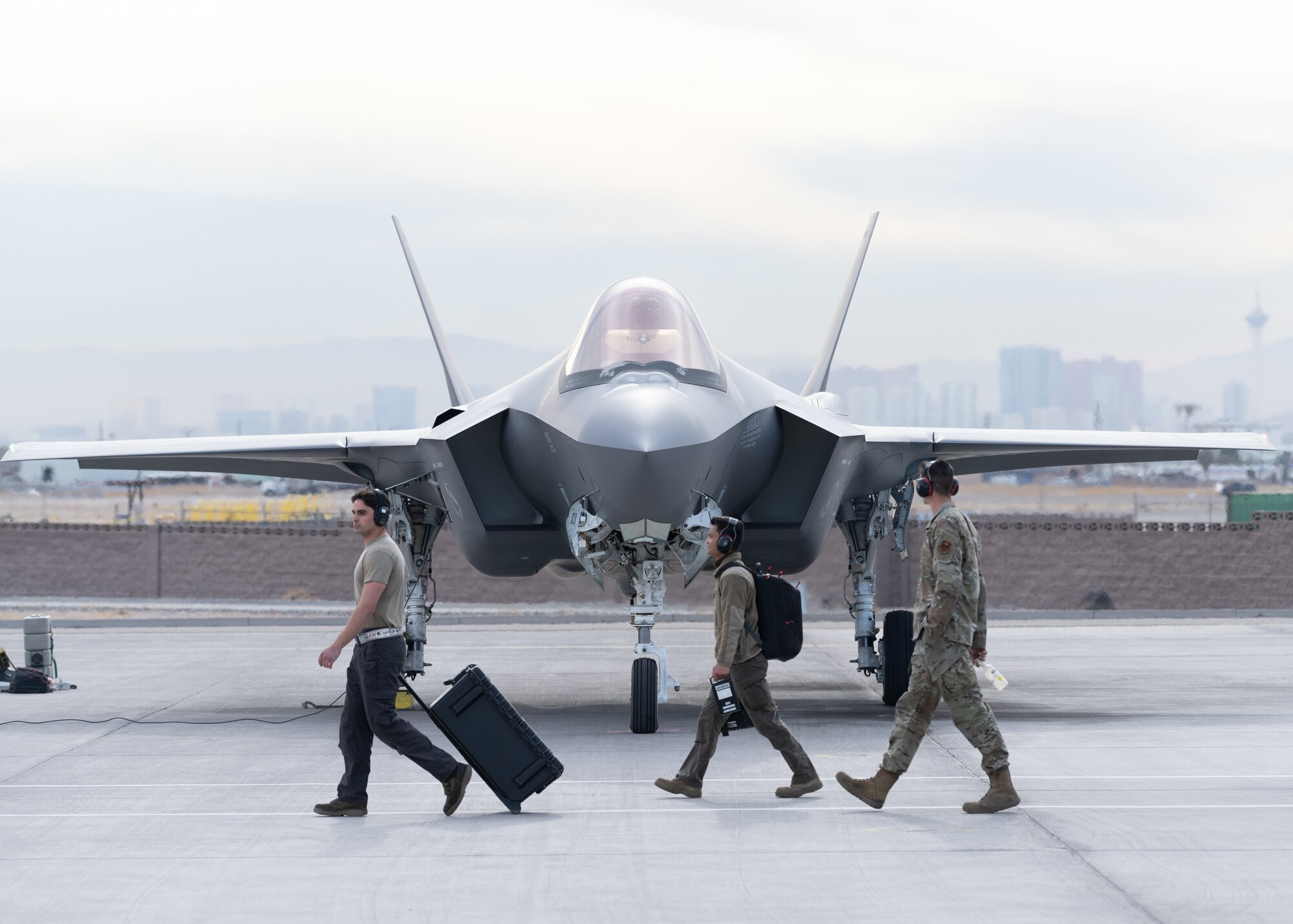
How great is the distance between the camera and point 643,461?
33.9 ft

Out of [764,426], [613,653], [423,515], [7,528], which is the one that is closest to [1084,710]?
[764,426]

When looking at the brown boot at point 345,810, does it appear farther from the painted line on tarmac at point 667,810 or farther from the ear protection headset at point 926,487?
the ear protection headset at point 926,487

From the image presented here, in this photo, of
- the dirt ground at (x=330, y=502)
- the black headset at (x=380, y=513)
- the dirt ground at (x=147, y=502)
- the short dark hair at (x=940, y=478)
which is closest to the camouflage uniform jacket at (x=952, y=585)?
the short dark hair at (x=940, y=478)

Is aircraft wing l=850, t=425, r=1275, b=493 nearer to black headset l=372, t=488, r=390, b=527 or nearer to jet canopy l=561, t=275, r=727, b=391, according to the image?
jet canopy l=561, t=275, r=727, b=391

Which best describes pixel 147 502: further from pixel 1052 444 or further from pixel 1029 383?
pixel 1052 444

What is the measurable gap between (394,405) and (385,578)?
165438mm

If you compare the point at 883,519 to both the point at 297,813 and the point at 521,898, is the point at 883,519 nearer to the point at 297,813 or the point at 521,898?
the point at 297,813

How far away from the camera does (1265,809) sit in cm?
796

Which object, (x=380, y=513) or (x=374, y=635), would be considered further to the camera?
(x=380, y=513)

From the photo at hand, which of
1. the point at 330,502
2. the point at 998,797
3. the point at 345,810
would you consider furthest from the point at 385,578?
the point at 330,502

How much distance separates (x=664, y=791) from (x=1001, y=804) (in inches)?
78.4

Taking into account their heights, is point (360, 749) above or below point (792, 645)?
below

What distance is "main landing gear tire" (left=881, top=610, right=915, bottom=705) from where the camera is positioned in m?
13.4

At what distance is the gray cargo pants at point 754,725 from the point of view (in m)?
8.40
